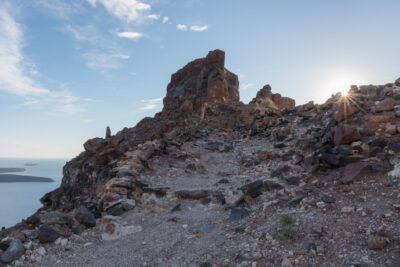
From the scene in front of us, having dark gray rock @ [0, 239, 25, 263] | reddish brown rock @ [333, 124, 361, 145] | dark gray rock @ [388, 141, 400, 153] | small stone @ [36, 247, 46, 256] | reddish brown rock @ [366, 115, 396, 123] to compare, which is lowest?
small stone @ [36, 247, 46, 256]

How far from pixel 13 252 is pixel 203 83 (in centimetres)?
4231

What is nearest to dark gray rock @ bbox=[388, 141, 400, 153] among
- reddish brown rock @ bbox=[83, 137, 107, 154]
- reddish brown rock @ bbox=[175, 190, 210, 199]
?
reddish brown rock @ bbox=[175, 190, 210, 199]

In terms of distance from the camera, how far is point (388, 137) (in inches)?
233

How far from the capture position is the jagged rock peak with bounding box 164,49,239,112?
3983 cm

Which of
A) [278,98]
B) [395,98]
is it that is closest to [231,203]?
[395,98]

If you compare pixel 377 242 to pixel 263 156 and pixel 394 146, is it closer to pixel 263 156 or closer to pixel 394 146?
pixel 394 146

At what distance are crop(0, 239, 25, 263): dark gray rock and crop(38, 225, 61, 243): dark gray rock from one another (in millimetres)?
330

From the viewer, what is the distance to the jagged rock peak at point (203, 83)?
39834mm

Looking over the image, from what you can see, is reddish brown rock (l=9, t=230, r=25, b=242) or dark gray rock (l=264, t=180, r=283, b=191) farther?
dark gray rock (l=264, t=180, r=283, b=191)

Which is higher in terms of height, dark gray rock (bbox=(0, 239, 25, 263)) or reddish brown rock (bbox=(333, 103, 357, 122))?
reddish brown rock (bbox=(333, 103, 357, 122))

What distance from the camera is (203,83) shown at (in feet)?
147

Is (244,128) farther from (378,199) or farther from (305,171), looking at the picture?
(378,199)

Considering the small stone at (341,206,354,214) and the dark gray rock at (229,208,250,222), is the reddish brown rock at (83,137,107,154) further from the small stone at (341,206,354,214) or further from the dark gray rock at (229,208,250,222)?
the small stone at (341,206,354,214)

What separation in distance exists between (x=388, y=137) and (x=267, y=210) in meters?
3.52
